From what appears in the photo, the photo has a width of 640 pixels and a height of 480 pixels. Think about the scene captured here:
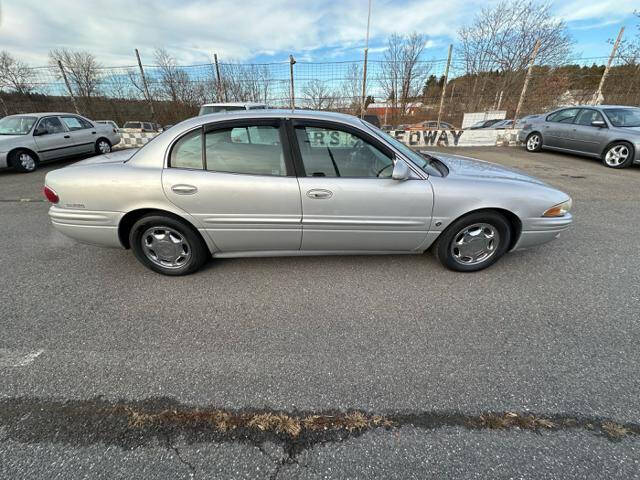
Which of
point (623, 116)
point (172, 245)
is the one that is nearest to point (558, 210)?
point (172, 245)

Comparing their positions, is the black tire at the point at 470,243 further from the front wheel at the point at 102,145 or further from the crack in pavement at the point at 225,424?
the front wheel at the point at 102,145

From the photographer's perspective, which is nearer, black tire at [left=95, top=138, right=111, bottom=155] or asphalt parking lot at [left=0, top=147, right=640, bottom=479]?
asphalt parking lot at [left=0, top=147, right=640, bottom=479]

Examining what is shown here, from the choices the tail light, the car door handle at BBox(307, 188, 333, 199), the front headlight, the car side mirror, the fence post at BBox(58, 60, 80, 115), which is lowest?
the front headlight

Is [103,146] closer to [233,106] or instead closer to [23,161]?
[23,161]

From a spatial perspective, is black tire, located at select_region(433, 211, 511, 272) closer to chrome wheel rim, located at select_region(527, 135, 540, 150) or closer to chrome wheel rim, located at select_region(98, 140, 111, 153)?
chrome wheel rim, located at select_region(527, 135, 540, 150)

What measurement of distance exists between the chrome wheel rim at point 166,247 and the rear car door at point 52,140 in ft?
26.0

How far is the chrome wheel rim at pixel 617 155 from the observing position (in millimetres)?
7214

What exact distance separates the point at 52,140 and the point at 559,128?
1467 centimetres

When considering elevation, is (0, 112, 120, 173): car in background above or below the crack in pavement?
above

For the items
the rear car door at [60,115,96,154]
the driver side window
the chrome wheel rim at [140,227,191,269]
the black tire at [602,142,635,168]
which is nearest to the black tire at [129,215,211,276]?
the chrome wheel rim at [140,227,191,269]

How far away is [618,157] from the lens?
7.35 metres

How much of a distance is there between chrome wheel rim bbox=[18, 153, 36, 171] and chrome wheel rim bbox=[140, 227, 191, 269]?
25.7ft

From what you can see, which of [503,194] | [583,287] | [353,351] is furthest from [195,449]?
[583,287]

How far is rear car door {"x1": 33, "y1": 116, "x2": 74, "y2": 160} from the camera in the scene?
307 inches
